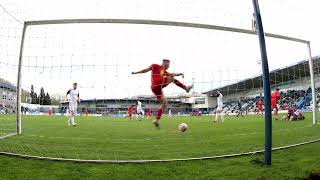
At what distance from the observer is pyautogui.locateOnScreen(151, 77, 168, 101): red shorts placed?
26.8ft

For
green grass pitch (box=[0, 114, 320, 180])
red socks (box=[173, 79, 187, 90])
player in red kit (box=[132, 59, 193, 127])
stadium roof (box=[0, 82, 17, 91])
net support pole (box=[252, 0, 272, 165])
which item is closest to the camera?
green grass pitch (box=[0, 114, 320, 180])

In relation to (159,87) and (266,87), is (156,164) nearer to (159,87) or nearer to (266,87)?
(159,87)

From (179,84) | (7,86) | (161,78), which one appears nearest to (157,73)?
(161,78)

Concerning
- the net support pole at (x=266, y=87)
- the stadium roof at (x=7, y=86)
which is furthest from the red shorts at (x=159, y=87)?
the stadium roof at (x=7, y=86)

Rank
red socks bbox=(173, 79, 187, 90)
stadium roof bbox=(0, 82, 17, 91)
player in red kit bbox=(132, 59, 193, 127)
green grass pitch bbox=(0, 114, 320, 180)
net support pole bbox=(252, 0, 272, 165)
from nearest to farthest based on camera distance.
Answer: green grass pitch bbox=(0, 114, 320, 180)
player in red kit bbox=(132, 59, 193, 127)
red socks bbox=(173, 79, 187, 90)
net support pole bbox=(252, 0, 272, 165)
stadium roof bbox=(0, 82, 17, 91)

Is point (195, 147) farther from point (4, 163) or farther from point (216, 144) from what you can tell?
point (4, 163)

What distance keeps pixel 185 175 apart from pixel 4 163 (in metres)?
3.91

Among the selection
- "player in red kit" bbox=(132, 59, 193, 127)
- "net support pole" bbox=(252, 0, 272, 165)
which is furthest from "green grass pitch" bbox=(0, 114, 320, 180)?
"player in red kit" bbox=(132, 59, 193, 127)

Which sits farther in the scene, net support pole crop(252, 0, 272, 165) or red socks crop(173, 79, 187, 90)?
net support pole crop(252, 0, 272, 165)

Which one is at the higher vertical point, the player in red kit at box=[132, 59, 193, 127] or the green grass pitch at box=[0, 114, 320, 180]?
the player in red kit at box=[132, 59, 193, 127]

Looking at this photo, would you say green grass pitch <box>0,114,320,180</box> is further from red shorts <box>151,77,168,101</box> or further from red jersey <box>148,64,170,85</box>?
red jersey <box>148,64,170,85</box>

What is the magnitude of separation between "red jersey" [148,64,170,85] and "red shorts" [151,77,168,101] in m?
0.04

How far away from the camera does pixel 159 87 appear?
8.39 m

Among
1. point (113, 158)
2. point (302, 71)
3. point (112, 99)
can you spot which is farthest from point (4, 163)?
point (302, 71)
